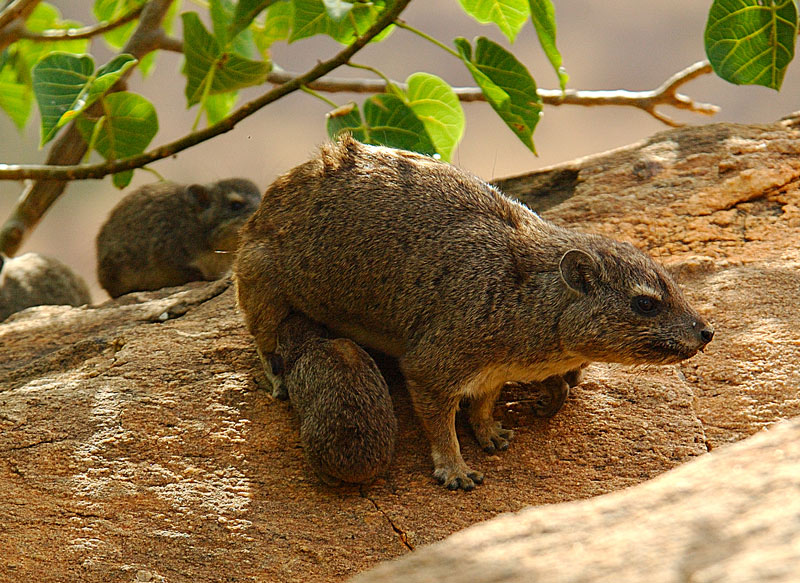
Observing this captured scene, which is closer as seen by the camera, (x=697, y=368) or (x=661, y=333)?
(x=661, y=333)

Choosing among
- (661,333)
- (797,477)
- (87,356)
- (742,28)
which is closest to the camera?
(797,477)

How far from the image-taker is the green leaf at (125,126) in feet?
16.9

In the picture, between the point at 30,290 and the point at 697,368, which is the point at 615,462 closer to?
the point at 697,368

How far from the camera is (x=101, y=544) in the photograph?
3688 mm

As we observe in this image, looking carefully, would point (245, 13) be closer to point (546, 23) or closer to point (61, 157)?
point (546, 23)

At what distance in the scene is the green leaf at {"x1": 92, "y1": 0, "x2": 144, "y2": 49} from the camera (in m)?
7.11

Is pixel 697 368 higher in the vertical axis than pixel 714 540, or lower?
lower

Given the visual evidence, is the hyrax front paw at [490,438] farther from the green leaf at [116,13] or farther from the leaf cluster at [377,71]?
the green leaf at [116,13]

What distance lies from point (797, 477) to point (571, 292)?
2.09 metres

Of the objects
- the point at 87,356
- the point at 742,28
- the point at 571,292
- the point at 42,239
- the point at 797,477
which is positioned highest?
the point at 742,28

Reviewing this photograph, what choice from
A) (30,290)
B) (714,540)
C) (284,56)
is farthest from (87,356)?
(284,56)

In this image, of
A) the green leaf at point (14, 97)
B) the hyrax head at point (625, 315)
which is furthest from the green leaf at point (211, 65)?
the green leaf at point (14, 97)

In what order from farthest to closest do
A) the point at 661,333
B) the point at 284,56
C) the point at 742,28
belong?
the point at 284,56 < the point at 742,28 < the point at 661,333

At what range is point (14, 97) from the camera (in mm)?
7109
